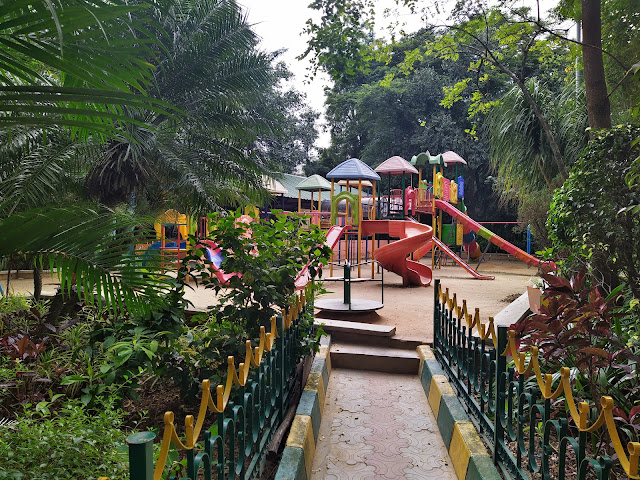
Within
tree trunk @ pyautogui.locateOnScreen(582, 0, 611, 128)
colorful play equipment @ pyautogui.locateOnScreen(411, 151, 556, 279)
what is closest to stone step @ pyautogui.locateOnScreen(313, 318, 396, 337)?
tree trunk @ pyautogui.locateOnScreen(582, 0, 611, 128)

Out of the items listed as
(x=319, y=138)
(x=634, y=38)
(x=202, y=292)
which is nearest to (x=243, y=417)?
(x=634, y=38)

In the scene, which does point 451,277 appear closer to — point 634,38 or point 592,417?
point 634,38

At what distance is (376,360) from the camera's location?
5391mm

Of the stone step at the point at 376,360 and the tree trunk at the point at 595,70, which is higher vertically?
the tree trunk at the point at 595,70

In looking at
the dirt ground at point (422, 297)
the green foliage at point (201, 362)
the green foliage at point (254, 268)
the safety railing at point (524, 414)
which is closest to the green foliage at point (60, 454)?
the green foliage at point (201, 362)

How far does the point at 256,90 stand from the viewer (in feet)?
27.4

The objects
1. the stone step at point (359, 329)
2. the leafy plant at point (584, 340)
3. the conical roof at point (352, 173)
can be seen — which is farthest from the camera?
the conical roof at point (352, 173)

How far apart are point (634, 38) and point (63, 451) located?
6886 millimetres

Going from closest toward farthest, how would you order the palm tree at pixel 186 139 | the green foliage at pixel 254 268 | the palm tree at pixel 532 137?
1. the green foliage at pixel 254 268
2. the palm tree at pixel 186 139
3. the palm tree at pixel 532 137

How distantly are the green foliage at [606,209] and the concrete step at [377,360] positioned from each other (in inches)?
73.1

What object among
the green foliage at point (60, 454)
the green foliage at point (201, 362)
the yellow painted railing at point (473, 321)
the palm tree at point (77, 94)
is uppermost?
the palm tree at point (77, 94)

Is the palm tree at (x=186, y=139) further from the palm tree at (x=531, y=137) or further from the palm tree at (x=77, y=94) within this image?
the palm tree at (x=531, y=137)

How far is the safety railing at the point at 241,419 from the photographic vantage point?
1.44 meters

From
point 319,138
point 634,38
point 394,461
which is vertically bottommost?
point 394,461
